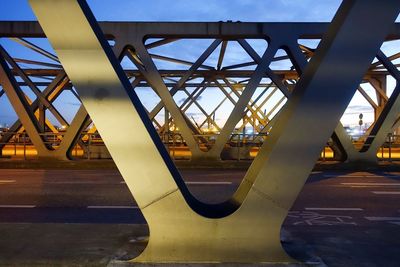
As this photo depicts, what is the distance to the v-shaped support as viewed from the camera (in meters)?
3.30

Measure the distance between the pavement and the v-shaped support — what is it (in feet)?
1.96

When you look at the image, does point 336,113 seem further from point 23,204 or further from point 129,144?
point 23,204

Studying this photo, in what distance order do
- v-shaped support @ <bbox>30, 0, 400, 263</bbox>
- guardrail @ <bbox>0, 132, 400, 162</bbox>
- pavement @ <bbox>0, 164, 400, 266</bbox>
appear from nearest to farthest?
v-shaped support @ <bbox>30, 0, 400, 263</bbox>
pavement @ <bbox>0, 164, 400, 266</bbox>
guardrail @ <bbox>0, 132, 400, 162</bbox>

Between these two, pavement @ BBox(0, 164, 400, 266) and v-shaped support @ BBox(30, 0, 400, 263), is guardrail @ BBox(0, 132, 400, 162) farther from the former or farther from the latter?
v-shaped support @ BBox(30, 0, 400, 263)

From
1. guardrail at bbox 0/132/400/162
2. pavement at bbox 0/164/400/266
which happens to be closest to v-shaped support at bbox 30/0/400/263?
pavement at bbox 0/164/400/266

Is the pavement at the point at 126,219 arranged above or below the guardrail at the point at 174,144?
above

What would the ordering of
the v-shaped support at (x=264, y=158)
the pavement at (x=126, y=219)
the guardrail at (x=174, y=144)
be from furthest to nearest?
the guardrail at (x=174, y=144) → the pavement at (x=126, y=219) → the v-shaped support at (x=264, y=158)

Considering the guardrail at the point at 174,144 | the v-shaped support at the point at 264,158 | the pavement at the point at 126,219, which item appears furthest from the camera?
the guardrail at the point at 174,144

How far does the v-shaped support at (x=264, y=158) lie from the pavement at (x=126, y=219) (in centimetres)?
60

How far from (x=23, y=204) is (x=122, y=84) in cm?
541

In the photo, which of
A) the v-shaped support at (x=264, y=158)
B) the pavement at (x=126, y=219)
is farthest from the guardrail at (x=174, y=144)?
the v-shaped support at (x=264, y=158)

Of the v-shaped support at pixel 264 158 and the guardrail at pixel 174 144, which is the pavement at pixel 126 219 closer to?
the v-shaped support at pixel 264 158

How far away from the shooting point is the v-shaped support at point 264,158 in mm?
3305

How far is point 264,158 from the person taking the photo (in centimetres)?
362
